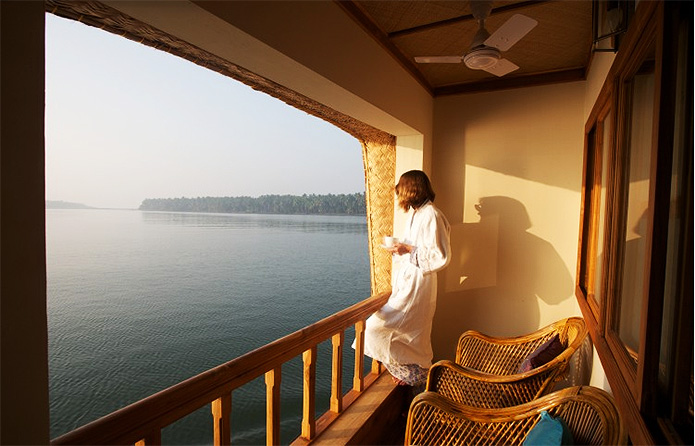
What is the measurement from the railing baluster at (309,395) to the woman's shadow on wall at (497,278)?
171 centimetres

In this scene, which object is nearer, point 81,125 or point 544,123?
point 544,123

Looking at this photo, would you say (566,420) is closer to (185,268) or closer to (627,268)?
(627,268)

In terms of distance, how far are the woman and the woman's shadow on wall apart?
31.0 inches

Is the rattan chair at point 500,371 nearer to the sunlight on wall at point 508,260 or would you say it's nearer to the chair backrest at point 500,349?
the chair backrest at point 500,349

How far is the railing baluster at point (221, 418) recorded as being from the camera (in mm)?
1207

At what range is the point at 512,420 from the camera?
1.26m

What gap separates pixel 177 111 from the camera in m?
4.45

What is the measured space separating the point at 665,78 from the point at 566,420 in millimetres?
1006

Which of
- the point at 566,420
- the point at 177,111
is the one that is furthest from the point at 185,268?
the point at 566,420

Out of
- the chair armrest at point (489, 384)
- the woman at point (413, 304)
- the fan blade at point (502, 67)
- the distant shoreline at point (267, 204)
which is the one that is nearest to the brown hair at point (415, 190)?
the woman at point (413, 304)

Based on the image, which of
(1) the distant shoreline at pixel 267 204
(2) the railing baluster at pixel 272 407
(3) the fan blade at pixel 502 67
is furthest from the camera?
(1) the distant shoreline at pixel 267 204

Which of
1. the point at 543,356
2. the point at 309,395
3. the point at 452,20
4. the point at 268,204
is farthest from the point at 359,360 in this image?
the point at 268,204

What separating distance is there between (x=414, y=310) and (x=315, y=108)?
1468 millimetres

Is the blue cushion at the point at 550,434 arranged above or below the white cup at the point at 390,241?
below
